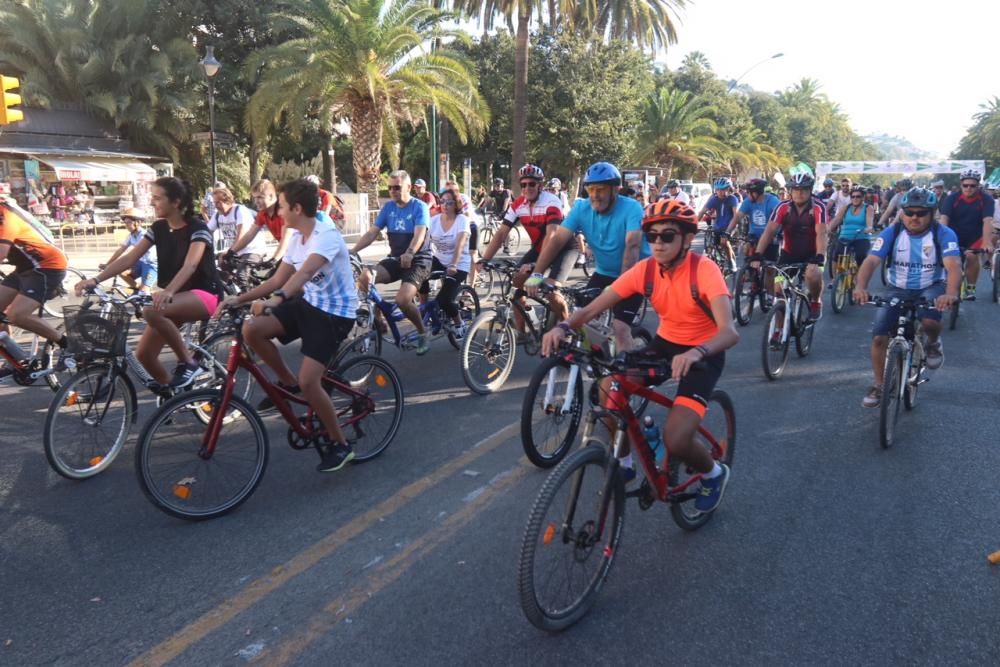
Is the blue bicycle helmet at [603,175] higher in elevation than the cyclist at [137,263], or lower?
higher

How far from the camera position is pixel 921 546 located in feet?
13.2

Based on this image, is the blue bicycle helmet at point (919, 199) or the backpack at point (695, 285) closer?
the backpack at point (695, 285)

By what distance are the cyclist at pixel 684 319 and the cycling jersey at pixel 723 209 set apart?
395 inches

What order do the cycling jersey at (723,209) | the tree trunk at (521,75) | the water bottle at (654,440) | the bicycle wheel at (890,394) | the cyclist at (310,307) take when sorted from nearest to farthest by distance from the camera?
the water bottle at (654,440) < the cyclist at (310,307) < the bicycle wheel at (890,394) < the cycling jersey at (723,209) < the tree trunk at (521,75)

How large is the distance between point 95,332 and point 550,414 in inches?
114

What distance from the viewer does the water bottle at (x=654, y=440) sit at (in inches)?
145

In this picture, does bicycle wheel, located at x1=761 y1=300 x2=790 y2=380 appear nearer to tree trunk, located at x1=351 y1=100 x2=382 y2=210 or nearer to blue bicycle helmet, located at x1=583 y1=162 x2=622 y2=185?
blue bicycle helmet, located at x1=583 y1=162 x2=622 y2=185

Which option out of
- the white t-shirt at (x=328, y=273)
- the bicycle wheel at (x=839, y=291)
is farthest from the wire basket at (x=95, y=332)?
the bicycle wheel at (x=839, y=291)

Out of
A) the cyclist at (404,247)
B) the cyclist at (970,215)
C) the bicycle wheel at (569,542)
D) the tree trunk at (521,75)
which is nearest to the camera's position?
the bicycle wheel at (569,542)

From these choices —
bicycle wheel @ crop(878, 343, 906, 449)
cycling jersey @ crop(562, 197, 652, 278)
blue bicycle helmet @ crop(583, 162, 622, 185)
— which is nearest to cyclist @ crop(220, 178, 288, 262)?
cycling jersey @ crop(562, 197, 652, 278)

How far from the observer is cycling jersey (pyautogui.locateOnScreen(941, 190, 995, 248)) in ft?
33.2

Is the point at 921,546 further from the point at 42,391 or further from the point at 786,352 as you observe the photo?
the point at 42,391

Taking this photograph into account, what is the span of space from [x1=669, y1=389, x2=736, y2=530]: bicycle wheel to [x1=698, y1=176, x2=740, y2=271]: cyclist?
369 inches

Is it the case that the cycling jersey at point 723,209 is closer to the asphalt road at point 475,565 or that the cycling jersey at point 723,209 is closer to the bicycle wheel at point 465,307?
the bicycle wheel at point 465,307
